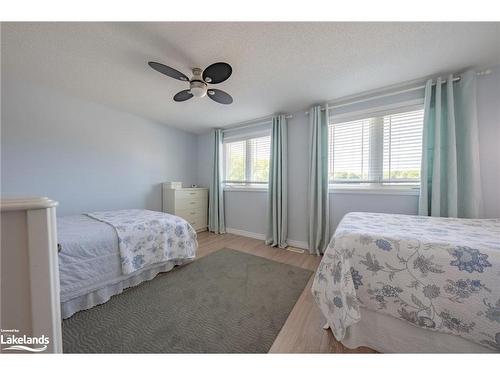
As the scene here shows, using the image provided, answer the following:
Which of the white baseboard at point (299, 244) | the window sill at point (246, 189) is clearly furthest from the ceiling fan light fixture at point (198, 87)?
the white baseboard at point (299, 244)

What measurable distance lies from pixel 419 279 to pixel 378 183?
1.60 meters

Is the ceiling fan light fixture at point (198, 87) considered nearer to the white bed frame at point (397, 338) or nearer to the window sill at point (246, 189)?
the window sill at point (246, 189)

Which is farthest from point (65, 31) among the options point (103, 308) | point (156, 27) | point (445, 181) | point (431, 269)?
point (445, 181)

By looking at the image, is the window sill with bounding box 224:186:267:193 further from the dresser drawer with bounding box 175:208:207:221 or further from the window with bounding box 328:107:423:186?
the window with bounding box 328:107:423:186

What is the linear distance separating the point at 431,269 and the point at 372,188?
1525mm

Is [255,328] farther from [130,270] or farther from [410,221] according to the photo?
[410,221]

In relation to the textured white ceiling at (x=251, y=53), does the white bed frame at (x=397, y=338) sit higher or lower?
lower

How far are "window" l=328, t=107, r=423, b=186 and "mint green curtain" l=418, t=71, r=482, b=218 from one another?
0.58 feet

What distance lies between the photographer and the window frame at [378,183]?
198 centimetres

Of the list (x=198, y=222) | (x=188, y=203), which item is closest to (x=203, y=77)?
(x=188, y=203)

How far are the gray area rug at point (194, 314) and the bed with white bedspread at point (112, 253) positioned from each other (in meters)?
0.10

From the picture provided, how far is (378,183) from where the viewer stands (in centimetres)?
220

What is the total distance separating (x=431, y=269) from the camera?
0.87m

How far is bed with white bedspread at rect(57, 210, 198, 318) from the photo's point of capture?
135cm
